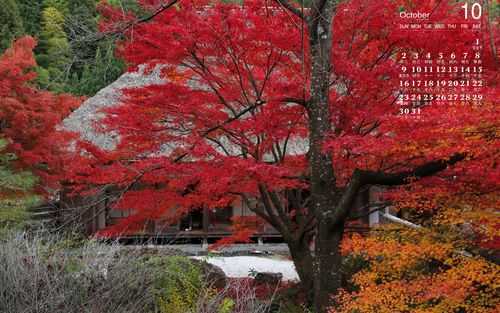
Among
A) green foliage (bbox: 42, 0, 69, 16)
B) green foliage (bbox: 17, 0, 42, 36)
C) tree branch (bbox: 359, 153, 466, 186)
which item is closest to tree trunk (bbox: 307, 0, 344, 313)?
tree branch (bbox: 359, 153, 466, 186)

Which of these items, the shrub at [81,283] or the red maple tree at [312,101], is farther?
the red maple tree at [312,101]

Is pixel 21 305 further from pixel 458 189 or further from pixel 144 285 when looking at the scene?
pixel 458 189

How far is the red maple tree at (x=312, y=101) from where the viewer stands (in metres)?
6.78

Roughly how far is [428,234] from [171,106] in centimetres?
411

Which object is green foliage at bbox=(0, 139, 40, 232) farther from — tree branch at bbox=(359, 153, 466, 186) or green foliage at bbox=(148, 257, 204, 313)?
tree branch at bbox=(359, 153, 466, 186)

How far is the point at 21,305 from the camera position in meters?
5.38

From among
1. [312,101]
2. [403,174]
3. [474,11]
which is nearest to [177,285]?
[312,101]

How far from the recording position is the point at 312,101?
734 cm

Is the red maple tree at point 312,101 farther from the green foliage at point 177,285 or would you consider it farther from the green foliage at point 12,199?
the green foliage at point 12,199

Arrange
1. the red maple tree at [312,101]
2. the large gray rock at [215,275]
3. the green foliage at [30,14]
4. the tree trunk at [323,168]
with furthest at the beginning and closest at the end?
the green foliage at [30,14], the large gray rock at [215,275], the tree trunk at [323,168], the red maple tree at [312,101]

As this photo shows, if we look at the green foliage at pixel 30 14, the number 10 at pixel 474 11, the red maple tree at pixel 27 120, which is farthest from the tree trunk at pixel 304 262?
the green foliage at pixel 30 14
